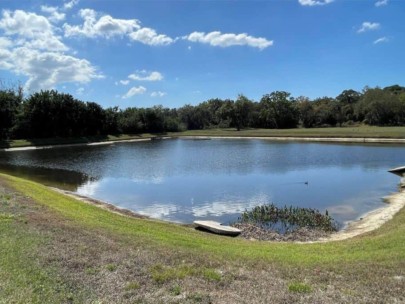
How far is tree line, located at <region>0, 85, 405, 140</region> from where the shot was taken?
71.6 m

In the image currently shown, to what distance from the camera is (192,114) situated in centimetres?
13075

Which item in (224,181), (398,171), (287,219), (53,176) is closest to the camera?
(287,219)

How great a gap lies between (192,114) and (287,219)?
115 meters

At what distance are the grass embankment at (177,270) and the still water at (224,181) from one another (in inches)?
307

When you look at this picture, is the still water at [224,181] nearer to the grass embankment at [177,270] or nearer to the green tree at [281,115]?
the grass embankment at [177,270]

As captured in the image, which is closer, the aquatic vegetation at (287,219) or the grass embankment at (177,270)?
the grass embankment at (177,270)

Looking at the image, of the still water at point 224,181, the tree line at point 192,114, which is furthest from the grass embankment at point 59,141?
the still water at point 224,181

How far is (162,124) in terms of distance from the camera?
10444cm

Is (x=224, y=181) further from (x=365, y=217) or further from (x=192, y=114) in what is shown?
(x=192, y=114)

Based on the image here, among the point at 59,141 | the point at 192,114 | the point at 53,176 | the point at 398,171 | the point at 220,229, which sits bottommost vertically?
the point at 398,171

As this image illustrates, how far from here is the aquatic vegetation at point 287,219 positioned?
52.2 ft

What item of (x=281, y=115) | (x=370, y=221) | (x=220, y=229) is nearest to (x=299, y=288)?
(x=220, y=229)

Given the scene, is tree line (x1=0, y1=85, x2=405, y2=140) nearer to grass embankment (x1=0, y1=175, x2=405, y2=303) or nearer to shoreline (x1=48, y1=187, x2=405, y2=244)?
shoreline (x1=48, y1=187, x2=405, y2=244)

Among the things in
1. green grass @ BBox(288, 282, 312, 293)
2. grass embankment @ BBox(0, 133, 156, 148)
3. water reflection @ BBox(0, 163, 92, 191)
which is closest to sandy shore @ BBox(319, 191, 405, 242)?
green grass @ BBox(288, 282, 312, 293)
